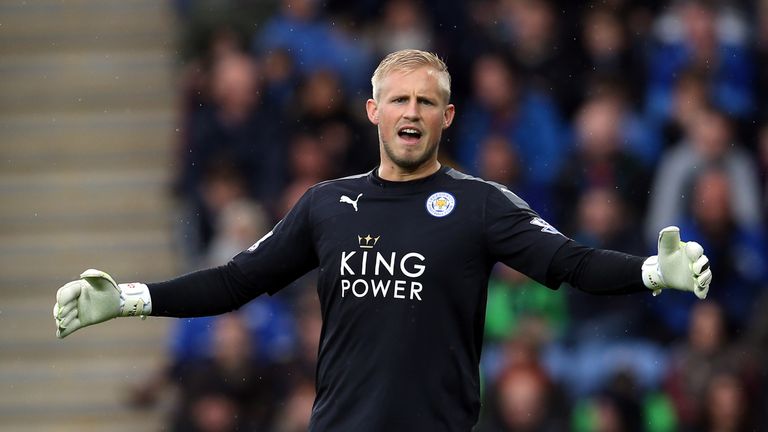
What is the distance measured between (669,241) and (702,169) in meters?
5.68

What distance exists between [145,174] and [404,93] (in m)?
7.64

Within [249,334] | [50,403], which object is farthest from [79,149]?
[249,334]

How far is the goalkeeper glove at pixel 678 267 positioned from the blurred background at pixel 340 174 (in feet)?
15.3

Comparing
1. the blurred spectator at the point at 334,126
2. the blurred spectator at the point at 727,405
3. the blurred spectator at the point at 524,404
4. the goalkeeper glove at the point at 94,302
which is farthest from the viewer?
the blurred spectator at the point at 334,126

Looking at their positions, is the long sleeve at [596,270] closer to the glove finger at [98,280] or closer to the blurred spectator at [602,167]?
the glove finger at [98,280]

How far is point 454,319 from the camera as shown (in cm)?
539

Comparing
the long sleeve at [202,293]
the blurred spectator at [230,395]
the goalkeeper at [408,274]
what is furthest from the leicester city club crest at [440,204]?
the blurred spectator at [230,395]

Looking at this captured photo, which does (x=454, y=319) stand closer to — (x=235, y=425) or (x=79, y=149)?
(x=235, y=425)

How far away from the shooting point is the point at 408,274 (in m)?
5.38

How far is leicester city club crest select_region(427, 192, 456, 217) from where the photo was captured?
5473 mm

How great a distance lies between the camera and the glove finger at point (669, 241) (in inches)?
194

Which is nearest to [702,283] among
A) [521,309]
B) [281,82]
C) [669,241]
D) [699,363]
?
[669,241]

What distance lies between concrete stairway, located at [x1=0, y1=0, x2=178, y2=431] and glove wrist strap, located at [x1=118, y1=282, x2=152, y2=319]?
18.1 feet

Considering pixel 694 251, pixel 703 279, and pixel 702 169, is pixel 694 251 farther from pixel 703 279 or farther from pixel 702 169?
pixel 702 169
